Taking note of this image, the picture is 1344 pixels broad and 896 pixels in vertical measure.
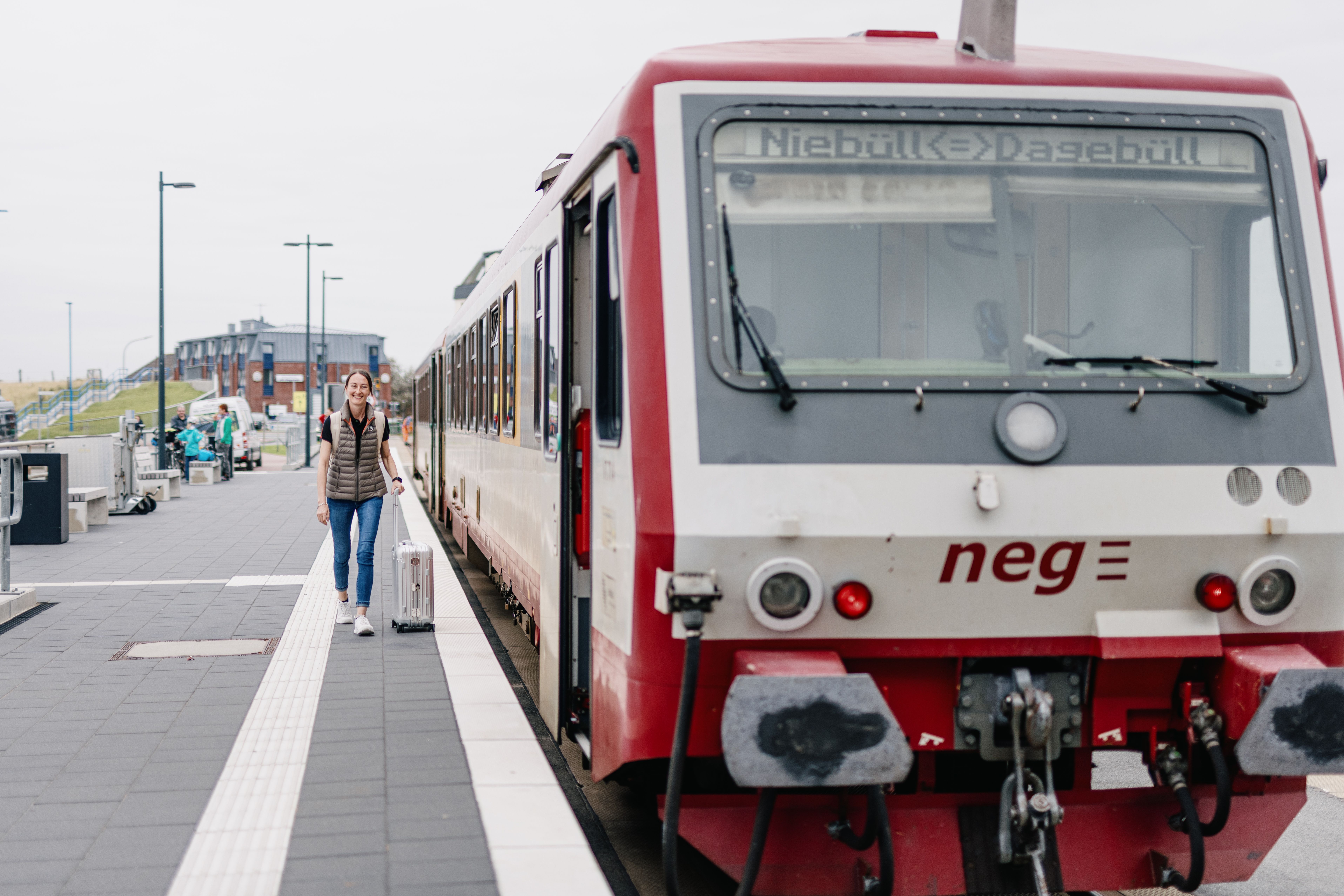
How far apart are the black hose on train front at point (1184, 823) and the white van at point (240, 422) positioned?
32232mm

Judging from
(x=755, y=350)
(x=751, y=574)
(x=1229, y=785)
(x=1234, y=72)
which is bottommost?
(x=1229, y=785)

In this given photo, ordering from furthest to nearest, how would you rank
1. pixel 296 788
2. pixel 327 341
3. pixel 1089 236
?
pixel 327 341 → pixel 296 788 → pixel 1089 236

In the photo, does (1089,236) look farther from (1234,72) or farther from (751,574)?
(751,574)

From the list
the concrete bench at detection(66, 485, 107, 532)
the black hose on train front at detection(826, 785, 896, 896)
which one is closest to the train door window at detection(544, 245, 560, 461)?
the black hose on train front at detection(826, 785, 896, 896)

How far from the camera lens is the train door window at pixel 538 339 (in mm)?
6594

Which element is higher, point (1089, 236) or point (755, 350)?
point (1089, 236)

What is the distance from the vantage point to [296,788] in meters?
5.66

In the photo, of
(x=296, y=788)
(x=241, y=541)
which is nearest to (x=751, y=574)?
(x=296, y=788)

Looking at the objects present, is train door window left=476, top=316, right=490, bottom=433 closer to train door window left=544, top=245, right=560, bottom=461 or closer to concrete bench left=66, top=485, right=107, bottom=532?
train door window left=544, top=245, right=560, bottom=461

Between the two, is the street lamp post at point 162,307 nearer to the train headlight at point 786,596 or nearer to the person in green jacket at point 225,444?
the person in green jacket at point 225,444

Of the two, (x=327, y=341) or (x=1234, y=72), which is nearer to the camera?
(x=1234, y=72)

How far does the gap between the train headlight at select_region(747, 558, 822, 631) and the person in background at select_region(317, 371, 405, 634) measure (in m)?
5.85

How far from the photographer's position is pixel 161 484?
81.8 feet

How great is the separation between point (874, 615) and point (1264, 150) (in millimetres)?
2067
